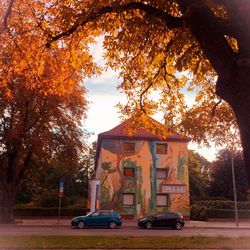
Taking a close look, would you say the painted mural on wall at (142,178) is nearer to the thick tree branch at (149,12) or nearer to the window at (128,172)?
the window at (128,172)

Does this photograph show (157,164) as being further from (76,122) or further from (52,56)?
(52,56)

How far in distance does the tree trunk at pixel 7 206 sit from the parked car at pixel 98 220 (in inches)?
290

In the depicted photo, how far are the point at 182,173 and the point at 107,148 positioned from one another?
9355mm

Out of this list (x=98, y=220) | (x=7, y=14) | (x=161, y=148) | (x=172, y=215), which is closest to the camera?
(x=7, y=14)

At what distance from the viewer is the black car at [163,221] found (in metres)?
28.7

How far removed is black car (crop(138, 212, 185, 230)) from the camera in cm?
2873

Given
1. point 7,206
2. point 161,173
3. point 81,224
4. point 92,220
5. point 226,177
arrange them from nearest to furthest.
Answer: point 81,224 → point 92,220 → point 7,206 → point 161,173 → point 226,177

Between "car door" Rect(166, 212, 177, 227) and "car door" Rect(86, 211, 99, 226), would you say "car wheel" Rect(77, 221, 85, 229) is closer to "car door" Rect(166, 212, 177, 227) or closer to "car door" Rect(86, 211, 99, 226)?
"car door" Rect(86, 211, 99, 226)

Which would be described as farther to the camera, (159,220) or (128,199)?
(128,199)

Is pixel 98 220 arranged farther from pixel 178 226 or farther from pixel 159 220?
pixel 178 226

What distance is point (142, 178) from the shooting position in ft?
140

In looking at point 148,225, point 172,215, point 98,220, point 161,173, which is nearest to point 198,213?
point 161,173

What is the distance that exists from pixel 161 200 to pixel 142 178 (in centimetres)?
332

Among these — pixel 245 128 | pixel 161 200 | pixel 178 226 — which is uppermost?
pixel 161 200
